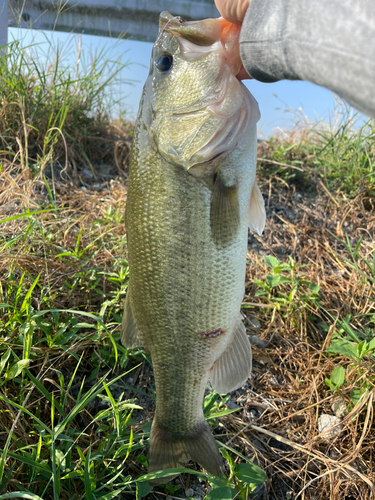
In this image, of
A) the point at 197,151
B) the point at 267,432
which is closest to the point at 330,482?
the point at 267,432

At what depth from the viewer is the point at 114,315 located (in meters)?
2.27

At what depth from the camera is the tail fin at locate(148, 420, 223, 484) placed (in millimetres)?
1554

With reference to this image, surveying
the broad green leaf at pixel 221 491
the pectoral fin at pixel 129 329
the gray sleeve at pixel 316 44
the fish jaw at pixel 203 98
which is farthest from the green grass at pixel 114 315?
the gray sleeve at pixel 316 44

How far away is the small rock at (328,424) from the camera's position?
6.67 feet

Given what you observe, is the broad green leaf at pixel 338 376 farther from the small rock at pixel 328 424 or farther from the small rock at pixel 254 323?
the small rock at pixel 254 323

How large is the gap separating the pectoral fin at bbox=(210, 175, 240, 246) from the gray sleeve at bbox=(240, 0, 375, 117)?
0.42m

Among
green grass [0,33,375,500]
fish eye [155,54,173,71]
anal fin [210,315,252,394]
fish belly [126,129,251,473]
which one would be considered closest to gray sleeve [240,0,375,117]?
fish eye [155,54,173,71]

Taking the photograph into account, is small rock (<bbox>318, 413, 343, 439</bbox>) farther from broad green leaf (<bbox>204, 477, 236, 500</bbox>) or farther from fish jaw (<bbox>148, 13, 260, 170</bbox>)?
fish jaw (<bbox>148, 13, 260, 170</bbox>)

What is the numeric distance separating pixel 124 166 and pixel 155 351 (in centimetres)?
314

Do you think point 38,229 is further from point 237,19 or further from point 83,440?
point 237,19

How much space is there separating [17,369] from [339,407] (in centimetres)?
185

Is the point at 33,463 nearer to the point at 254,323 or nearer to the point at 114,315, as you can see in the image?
the point at 114,315

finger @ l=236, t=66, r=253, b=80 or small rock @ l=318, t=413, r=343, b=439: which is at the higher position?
finger @ l=236, t=66, r=253, b=80

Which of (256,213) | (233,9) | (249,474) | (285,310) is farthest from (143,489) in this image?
(233,9)
